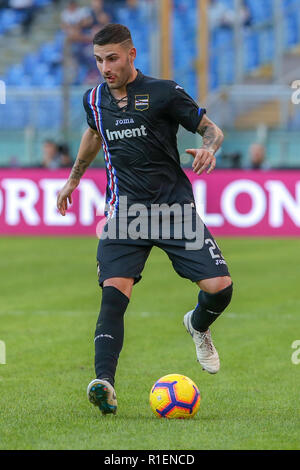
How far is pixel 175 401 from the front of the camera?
18.2 feet

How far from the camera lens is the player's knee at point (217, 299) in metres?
5.99

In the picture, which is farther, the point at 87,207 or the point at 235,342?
the point at 87,207

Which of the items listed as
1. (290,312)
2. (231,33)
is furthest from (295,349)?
(231,33)

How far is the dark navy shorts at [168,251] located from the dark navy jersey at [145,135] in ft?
0.81

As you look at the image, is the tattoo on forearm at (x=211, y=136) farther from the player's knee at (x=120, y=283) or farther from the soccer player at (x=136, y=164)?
the player's knee at (x=120, y=283)

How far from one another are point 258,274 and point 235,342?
4.68m

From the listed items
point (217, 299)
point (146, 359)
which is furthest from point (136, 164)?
point (146, 359)

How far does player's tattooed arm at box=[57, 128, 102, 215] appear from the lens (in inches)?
250

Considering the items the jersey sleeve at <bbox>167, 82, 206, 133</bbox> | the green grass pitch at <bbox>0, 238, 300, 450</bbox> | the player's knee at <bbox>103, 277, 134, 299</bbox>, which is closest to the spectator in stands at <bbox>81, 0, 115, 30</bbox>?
the green grass pitch at <bbox>0, 238, 300, 450</bbox>

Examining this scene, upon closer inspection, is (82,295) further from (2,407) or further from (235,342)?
(2,407)

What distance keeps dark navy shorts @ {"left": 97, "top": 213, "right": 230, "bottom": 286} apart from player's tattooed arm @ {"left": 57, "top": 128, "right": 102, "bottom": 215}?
21.8 inches

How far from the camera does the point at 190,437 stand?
4973 millimetres

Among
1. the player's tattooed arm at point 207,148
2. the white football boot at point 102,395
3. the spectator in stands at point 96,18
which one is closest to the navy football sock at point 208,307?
the player's tattooed arm at point 207,148

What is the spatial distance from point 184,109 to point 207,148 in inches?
13.9
